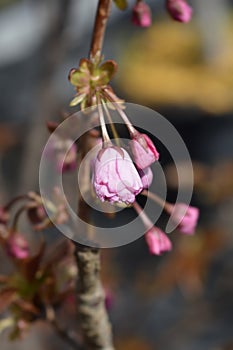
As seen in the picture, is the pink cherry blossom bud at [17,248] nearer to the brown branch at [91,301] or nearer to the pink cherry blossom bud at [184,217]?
the brown branch at [91,301]

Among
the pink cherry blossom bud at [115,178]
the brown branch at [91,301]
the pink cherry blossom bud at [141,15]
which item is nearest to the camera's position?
the pink cherry blossom bud at [115,178]

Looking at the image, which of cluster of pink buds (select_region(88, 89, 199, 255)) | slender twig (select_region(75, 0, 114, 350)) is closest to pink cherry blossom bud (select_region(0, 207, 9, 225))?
slender twig (select_region(75, 0, 114, 350))

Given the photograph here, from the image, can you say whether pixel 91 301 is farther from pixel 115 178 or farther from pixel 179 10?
pixel 179 10

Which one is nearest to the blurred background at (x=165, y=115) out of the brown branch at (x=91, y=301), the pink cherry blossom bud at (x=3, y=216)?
the pink cherry blossom bud at (x=3, y=216)

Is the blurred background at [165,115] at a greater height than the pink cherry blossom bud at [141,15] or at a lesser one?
lesser

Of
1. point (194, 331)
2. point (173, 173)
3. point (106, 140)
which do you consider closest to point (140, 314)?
point (194, 331)

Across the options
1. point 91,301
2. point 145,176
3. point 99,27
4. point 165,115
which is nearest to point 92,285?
point 91,301

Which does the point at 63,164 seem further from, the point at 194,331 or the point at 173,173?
the point at 173,173
